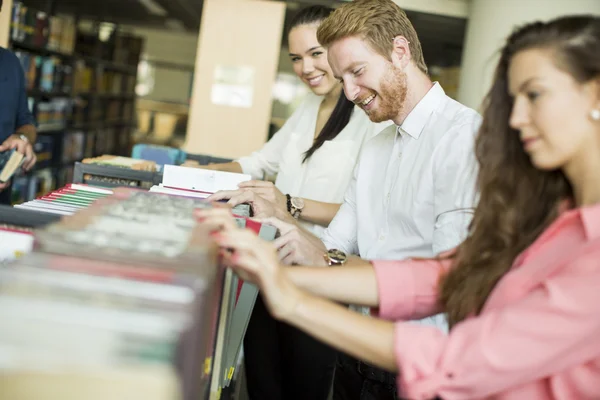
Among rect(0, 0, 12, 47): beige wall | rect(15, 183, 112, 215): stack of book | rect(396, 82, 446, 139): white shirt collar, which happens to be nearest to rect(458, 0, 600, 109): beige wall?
rect(396, 82, 446, 139): white shirt collar

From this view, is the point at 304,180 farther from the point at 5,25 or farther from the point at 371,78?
the point at 5,25

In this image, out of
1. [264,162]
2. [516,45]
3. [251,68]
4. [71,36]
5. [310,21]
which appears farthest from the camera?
[71,36]

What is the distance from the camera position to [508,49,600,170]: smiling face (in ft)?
3.02

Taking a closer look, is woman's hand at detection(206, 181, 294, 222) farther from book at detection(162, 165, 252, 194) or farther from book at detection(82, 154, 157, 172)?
book at detection(82, 154, 157, 172)

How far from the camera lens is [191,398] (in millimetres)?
754

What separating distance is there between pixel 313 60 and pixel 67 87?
4.25 metres

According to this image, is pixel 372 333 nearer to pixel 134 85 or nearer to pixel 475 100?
pixel 475 100

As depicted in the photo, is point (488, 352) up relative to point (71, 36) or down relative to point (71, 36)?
down

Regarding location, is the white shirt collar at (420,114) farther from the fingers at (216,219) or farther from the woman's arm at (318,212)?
the fingers at (216,219)

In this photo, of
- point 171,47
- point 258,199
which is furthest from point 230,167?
point 171,47

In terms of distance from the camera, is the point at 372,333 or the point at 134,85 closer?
the point at 372,333

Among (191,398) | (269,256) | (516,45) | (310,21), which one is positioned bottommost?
(191,398)

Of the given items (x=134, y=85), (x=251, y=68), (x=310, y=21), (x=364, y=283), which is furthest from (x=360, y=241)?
(x=134, y=85)

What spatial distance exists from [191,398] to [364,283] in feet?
1.69
